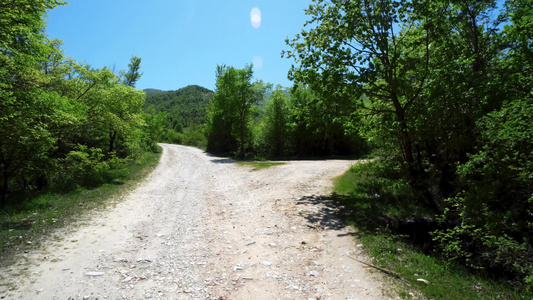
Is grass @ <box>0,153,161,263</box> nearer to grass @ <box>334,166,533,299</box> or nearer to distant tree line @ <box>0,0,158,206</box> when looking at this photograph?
distant tree line @ <box>0,0,158,206</box>

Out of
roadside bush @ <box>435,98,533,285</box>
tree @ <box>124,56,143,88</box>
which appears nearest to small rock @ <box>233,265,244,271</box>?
roadside bush @ <box>435,98,533,285</box>

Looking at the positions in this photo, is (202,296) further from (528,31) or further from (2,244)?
(528,31)

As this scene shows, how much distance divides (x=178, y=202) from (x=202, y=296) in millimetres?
6691

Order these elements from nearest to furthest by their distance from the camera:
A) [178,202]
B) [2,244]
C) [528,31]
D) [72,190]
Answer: [2,244] < [528,31] < [178,202] < [72,190]

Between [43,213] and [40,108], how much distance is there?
13.4 ft

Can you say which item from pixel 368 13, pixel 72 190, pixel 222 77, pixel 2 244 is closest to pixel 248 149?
pixel 222 77

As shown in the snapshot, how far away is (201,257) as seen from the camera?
570 cm

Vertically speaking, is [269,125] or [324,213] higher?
[269,125]

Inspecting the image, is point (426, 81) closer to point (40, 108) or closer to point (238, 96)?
point (40, 108)

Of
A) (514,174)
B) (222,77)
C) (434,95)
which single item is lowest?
(514,174)

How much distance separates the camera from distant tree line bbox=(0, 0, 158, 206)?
28.0ft

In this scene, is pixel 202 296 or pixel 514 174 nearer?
pixel 202 296

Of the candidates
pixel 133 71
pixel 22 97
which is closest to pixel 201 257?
pixel 22 97

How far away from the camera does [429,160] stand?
36.3 feet
